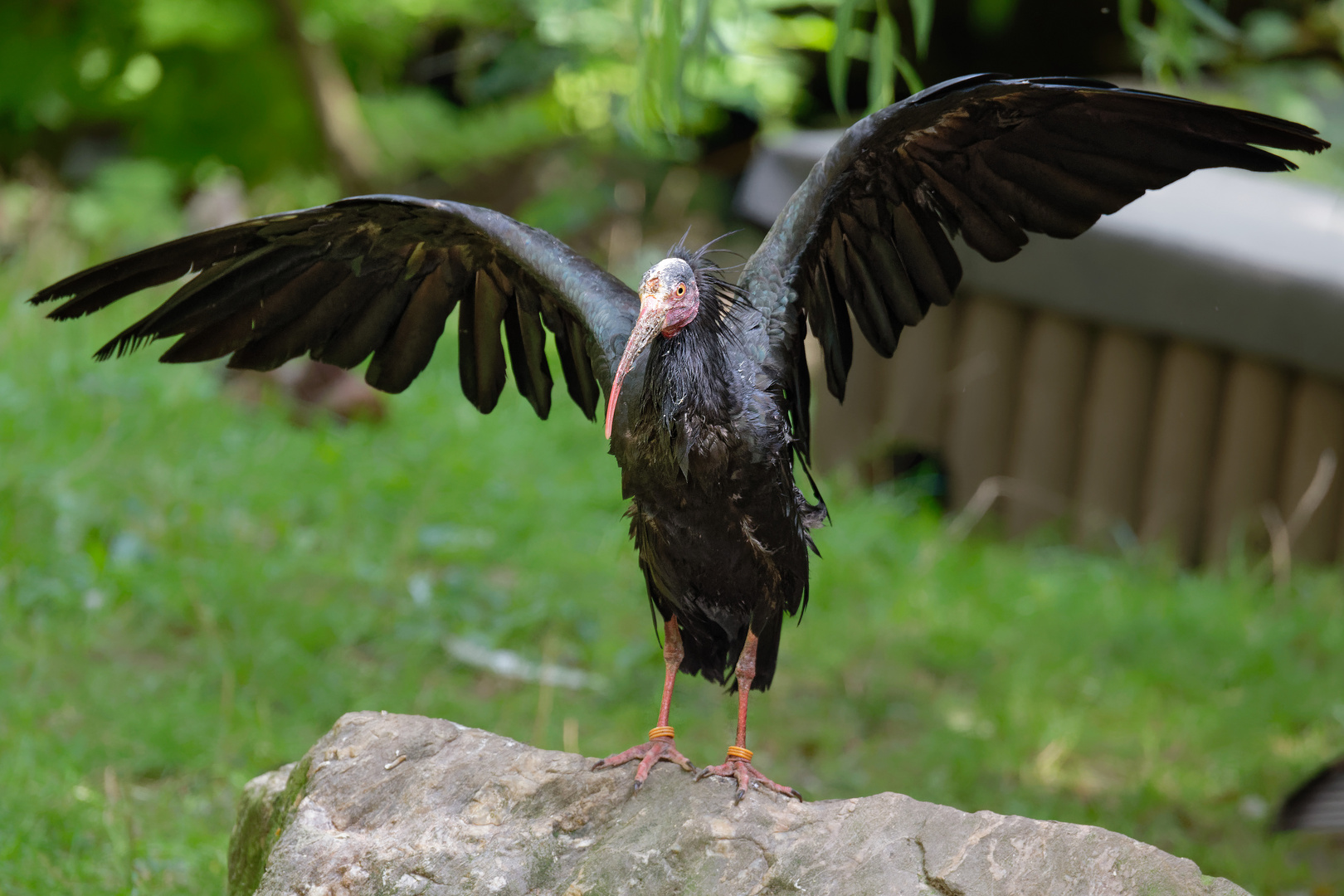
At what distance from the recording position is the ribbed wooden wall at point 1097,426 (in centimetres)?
603

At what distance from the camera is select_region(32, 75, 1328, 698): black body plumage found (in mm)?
2695

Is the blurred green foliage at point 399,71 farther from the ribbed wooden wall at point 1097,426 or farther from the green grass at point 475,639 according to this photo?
the green grass at point 475,639

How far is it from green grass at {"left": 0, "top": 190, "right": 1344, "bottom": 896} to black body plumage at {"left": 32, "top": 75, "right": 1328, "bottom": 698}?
1313mm

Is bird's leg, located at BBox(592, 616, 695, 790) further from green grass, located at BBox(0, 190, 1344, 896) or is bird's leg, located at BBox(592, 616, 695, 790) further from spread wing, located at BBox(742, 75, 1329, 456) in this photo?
green grass, located at BBox(0, 190, 1344, 896)

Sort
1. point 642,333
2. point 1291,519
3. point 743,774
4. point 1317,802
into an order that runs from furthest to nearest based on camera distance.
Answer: point 1291,519 → point 1317,802 → point 743,774 → point 642,333

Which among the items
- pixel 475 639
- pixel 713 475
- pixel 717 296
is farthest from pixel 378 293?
pixel 475 639

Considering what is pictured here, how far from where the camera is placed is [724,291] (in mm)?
2791

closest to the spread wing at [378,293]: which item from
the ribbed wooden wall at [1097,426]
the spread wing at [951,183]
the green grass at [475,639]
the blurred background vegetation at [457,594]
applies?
the spread wing at [951,183]

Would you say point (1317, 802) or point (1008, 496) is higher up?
point (1317, 802)

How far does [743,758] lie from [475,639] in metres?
2.27

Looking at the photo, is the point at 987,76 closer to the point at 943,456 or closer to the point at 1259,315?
the point at 1259,315

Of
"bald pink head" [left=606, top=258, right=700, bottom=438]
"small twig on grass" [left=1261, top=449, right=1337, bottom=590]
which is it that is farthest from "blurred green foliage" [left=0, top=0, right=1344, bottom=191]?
"bald pink head" [left=606, top=258, right=700, bottom=438]

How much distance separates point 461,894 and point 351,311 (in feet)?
5.05

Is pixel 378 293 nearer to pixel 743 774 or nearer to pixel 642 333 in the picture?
pixel 642 333
